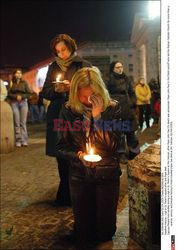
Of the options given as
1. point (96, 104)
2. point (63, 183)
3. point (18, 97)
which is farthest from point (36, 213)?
point (18, 97)

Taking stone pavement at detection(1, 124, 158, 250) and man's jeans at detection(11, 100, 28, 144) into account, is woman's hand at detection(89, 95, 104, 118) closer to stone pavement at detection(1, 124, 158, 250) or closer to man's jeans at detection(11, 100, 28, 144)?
stone pavement at detection(1, 124, 158, 250)

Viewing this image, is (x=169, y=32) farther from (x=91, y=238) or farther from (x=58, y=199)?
(x=58, y=199)

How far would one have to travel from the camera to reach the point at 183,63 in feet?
3.61

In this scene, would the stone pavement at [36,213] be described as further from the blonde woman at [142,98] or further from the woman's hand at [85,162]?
the blonde woman at [142,98]

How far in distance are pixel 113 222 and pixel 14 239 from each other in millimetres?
994

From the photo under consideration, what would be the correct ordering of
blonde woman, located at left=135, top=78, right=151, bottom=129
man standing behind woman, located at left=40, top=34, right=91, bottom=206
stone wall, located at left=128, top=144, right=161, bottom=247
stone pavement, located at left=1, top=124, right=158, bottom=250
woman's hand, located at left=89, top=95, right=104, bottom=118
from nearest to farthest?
1. stone wall, located at left=128, top=144, right=161, bottom=247
2. woman's hand, located at left=89, top=95, right=104, bottom=118
3. stone pavement, located at left=1, top=124, right=158, bottom=250
4. man standing behind woman, located at left=40, top=34, right=91, bottom=206
5. blonde woman, located at left=135, top=78, right=151, bottom=129

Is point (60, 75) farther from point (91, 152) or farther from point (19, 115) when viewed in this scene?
point (19, 115)

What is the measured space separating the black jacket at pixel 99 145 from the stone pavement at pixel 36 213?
2.40ft

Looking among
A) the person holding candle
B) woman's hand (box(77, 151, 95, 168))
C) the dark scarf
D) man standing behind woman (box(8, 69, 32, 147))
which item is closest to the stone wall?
the person holding candle

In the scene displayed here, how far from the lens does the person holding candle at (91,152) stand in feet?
10.2

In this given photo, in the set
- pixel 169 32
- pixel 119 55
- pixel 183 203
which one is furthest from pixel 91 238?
pixel 119 55

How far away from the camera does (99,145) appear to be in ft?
10.5

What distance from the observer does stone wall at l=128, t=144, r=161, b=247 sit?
9.81 ft

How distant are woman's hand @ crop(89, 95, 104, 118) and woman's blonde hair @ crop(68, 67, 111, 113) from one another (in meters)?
0.03
